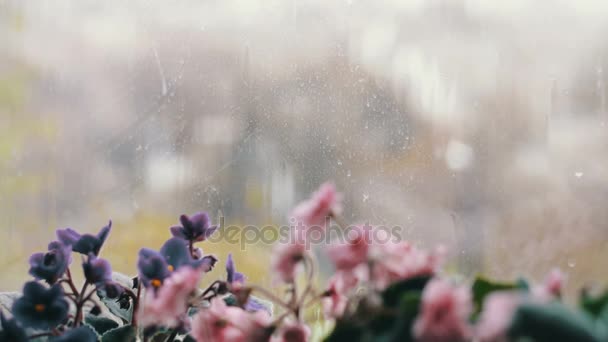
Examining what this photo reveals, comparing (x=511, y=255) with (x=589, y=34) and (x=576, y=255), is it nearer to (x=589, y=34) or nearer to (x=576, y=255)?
(x=576, y=255)

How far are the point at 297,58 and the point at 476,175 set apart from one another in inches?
19.4

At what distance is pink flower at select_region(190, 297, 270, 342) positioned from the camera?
0.44m

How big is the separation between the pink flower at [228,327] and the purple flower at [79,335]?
0.11 m

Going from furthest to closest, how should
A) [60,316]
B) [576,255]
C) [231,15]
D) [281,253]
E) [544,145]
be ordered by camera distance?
1. [231,15]
2. [544,145]
3. [576,255]
4. [60,316]
5. [281,253]

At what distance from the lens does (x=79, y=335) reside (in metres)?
0.51

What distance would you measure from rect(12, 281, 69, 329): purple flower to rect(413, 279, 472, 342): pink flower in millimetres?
333

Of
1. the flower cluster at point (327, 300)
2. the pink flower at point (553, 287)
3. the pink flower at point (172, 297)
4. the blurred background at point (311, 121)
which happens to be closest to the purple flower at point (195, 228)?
the flower cluster at point (327, 300)

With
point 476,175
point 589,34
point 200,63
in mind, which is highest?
point 589,34

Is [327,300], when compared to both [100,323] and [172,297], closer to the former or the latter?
[172,297]

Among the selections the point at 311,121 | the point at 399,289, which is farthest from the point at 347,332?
the point at 311,121

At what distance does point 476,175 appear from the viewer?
1506 millimetres

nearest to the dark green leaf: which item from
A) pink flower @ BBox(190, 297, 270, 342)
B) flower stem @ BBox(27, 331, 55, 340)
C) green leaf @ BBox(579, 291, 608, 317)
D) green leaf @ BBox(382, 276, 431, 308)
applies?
flower stem @ BBox(27, 331, 55, 340)

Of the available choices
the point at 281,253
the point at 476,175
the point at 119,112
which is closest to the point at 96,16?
the point at 119,112

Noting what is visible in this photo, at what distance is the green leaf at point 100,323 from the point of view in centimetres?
63
